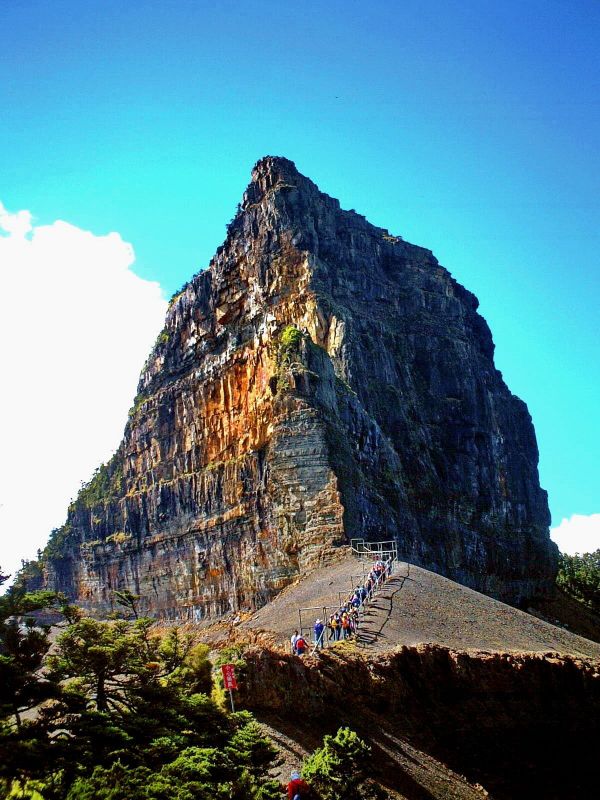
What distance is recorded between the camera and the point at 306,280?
312ft

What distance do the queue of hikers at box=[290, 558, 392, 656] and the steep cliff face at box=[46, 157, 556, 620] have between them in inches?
519

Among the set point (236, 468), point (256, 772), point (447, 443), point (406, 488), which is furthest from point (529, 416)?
point (256, 772)

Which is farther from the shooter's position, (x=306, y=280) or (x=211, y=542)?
(x=306, y=280)

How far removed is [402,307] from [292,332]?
49.2 metres

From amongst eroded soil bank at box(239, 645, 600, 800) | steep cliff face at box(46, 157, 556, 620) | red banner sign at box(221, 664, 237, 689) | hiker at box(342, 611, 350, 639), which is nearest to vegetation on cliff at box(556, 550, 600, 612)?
steep cliff face at box(46, 157, 556, 620)

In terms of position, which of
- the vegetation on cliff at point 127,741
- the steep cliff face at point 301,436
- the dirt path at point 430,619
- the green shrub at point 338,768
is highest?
the steep cliff face at point 301,436

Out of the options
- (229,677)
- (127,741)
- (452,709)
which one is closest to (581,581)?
(452,709)

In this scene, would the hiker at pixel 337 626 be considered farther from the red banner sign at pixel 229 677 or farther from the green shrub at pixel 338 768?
the green shrub at pixel 338 768

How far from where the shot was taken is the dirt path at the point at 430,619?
133 ft

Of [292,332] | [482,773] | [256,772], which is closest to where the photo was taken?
[256,772]

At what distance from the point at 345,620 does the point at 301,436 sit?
30.2 metres

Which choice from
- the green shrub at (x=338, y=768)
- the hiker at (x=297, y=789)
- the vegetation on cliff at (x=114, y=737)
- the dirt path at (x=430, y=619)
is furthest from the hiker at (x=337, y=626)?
the hiker at (x=297, y=789)

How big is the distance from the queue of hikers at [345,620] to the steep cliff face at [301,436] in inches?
519

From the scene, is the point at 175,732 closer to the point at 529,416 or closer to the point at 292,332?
the point at 292,332
